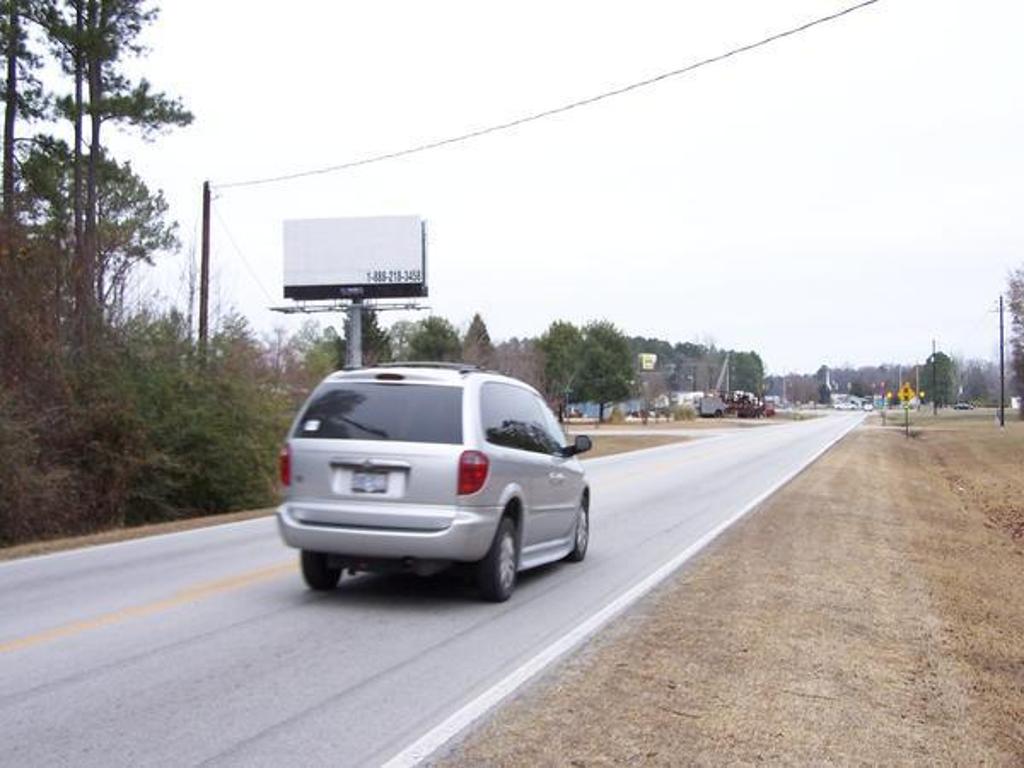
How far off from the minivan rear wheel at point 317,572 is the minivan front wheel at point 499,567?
1.41 metres

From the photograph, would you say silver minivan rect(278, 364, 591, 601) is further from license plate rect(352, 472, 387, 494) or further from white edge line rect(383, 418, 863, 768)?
white edge line rect(383, 418, 863, 768)

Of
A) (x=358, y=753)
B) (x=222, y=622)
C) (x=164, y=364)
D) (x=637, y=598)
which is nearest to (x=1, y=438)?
(x=164, y=364)

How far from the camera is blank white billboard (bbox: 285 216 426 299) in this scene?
62844 millimetres

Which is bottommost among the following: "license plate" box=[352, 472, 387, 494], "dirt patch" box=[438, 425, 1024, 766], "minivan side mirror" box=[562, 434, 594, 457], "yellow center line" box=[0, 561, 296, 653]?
"dirt patch" box=[438, 425, 1024, 766]

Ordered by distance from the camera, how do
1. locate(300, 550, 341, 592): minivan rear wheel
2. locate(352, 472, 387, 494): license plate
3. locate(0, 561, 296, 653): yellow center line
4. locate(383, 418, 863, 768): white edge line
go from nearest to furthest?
locate(383, 418, 863, 768): white edge line, locate(0, 561, 296, 653): yellow center line, locate(352, 472, 387, 494): license plate, locate(300, 550, 341, 592): minivan rear wheel

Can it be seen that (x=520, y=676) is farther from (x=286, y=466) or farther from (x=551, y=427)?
(x=551, y=427)

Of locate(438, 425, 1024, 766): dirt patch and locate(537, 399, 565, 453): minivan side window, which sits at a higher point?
locate(537, 399, 565, 453): minivan side window

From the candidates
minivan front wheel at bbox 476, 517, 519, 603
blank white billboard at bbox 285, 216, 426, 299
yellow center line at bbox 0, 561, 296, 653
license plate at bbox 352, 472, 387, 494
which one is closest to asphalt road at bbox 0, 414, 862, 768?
yellow center line at bbox 0, 561, 296, 653

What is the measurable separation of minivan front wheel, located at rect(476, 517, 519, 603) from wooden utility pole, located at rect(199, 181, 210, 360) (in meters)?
13.9

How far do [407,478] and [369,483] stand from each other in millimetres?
322

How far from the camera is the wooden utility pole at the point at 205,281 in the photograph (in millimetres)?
22519

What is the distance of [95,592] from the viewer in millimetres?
9578

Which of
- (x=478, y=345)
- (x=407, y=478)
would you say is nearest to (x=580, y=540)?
(x=407, y=478)

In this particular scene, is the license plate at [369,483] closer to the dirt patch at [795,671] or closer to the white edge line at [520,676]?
the white edge line at [520,676]
